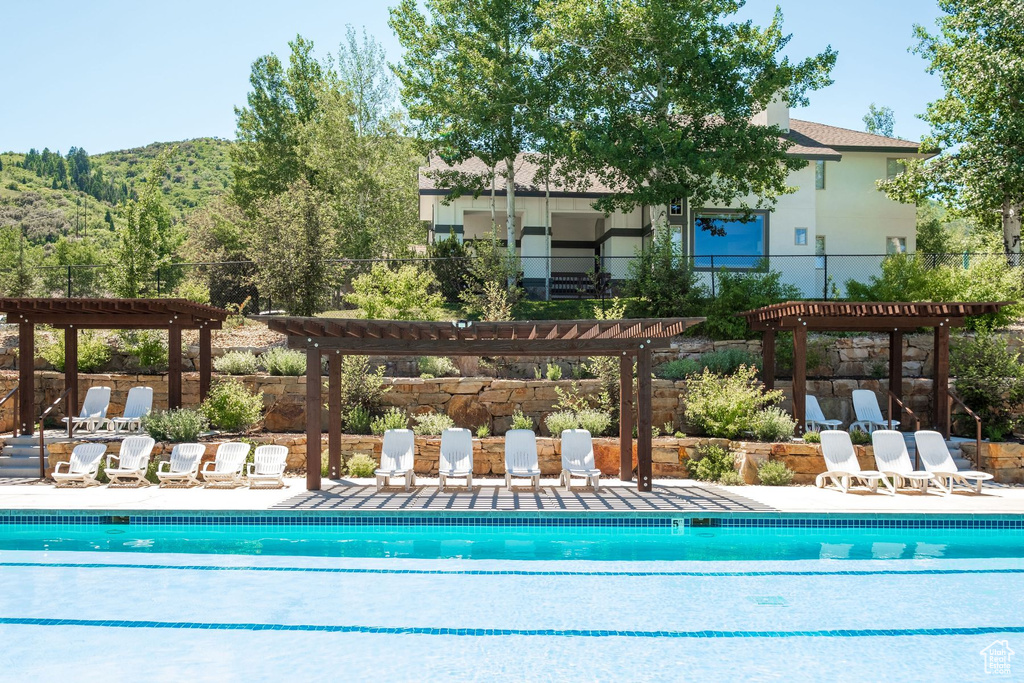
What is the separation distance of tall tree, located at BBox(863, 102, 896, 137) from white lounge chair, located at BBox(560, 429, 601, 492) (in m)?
57.4

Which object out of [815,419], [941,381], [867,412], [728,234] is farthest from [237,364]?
[728,234]

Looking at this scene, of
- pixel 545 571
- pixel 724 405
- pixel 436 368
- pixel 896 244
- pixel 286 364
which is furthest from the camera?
pixel 896 244

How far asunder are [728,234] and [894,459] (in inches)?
536

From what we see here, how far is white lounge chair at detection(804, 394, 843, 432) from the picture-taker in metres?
14.7

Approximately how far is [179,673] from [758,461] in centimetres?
973

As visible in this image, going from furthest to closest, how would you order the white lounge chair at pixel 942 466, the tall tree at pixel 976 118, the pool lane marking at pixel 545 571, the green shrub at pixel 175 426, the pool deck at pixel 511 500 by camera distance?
1. the tall tree at pixel 976 118
2. the green shrub at pixel 175 426
3. the white lounge chair at pixel 942 466
4. the pool deck at pixel 511 500
5. the pool lane marking at pixel 545 571

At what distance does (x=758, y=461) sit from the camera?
41.7ft

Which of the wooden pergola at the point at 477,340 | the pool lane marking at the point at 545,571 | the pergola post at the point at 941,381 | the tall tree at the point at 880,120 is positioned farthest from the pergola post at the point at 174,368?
the tall tree at the point at 880,120

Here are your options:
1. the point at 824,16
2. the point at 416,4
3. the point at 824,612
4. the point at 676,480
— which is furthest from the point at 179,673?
the point at 416,4

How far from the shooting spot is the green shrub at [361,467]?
42.2ft

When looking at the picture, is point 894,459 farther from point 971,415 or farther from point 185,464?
point 185,464

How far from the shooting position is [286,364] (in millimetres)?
15836

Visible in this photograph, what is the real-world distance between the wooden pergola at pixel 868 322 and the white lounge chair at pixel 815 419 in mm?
874

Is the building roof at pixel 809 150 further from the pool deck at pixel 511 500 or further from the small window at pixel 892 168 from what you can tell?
the pool deck at pixel 511 500
